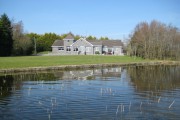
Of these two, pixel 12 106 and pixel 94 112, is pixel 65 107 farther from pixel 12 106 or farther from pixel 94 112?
pixel 12 106

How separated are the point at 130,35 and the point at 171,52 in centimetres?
1661

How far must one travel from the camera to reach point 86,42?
98.1 meters

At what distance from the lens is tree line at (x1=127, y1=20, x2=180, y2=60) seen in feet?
258

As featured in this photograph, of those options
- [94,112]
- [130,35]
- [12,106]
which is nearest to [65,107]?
[94,112]

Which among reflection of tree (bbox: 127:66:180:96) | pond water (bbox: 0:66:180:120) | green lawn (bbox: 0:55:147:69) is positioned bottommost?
pond water (bbox: 0:66:180:120)

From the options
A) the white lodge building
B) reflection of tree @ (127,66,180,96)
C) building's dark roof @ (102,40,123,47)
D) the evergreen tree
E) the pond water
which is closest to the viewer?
the pond water

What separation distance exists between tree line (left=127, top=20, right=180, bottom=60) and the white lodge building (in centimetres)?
1825

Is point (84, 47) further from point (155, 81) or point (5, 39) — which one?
point (155, 81)

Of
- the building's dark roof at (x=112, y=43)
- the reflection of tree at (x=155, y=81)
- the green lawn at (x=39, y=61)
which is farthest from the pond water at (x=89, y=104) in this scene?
the building's dark roof at (x=112, y=43)

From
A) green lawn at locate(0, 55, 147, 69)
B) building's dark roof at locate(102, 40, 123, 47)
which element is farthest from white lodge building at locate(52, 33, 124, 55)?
green lawn at locate(0, 55, 147, 69)

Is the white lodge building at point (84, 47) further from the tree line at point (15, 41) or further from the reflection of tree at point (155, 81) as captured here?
the reflection of tree at point (155, 81)

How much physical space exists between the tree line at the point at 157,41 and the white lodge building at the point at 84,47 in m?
18.2

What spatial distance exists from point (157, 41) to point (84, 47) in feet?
94.7

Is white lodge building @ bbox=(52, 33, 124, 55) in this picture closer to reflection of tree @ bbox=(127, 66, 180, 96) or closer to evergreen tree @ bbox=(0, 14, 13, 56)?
evergreen tree @ bbox=(0, 14, 13, 56)
